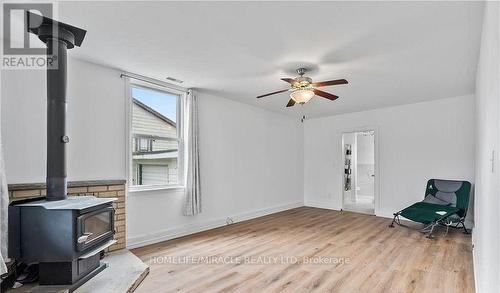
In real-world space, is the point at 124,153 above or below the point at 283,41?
below

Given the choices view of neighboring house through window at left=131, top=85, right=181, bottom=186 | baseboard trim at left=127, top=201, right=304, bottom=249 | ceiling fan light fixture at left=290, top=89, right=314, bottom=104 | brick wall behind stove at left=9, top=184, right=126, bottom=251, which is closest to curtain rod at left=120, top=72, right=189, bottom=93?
view of neighboring house through window at left=131, top=85, right=181, bottom=186

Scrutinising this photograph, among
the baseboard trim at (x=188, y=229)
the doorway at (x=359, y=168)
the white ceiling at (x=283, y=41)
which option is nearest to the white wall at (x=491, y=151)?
the white ceiling at (x=283, y=41)

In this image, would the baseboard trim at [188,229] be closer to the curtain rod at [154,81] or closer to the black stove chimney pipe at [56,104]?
the black stove chimney pipe at [56,104]

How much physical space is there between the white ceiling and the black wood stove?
306 millimetres

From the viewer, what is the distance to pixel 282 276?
273 cm

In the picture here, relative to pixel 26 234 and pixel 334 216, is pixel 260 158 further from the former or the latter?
pixel 26 234

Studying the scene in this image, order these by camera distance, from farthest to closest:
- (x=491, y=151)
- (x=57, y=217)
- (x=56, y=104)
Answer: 1. (x=56, y=104)
2. (x=57, y=217)
3. (x=491, y=151)

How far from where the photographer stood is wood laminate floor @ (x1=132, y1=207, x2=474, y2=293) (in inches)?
100

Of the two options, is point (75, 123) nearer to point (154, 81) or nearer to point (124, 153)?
point (124, 153)

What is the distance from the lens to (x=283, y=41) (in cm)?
258

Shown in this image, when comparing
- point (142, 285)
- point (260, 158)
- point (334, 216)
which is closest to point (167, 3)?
point (142, 285)

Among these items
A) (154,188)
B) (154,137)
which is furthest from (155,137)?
(154,188)

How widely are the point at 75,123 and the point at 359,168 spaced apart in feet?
26.2

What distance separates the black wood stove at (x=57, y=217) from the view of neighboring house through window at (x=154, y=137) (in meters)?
1.31
